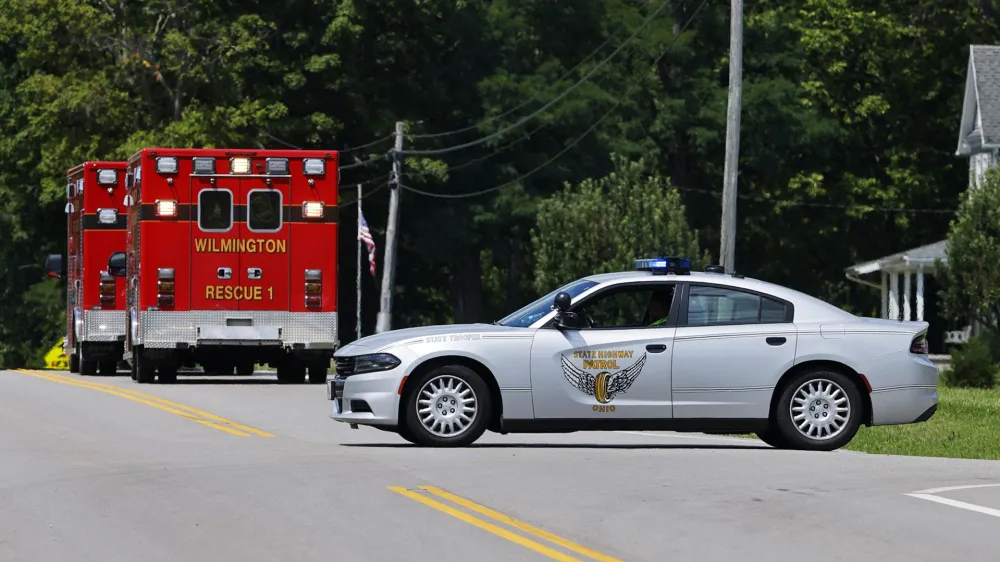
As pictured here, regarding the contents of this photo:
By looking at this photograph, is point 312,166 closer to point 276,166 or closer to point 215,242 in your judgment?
point 276,166

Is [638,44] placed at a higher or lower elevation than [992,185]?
higher

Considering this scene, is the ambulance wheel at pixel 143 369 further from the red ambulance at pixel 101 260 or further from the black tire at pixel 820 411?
the black tire at pixel 820 411

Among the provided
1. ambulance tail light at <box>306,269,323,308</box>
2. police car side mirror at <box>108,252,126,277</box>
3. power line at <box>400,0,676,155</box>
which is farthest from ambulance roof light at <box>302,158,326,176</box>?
power line at <box>400,0,676,155</box>

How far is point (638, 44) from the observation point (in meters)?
66.4

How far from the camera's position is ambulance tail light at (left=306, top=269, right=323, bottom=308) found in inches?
1148

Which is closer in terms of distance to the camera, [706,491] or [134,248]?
[706,491]

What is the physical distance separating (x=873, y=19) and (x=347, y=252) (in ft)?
62.9

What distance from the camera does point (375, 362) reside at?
17047 mm

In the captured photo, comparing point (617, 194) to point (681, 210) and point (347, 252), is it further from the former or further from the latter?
point (347, 252)

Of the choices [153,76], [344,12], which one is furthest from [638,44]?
[153,76]

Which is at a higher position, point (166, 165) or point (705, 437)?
point (166, 165)

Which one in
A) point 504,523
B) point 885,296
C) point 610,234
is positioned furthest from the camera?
point 885,296

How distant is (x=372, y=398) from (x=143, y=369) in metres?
13.9

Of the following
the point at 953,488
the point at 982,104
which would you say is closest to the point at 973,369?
the point at 953,488
